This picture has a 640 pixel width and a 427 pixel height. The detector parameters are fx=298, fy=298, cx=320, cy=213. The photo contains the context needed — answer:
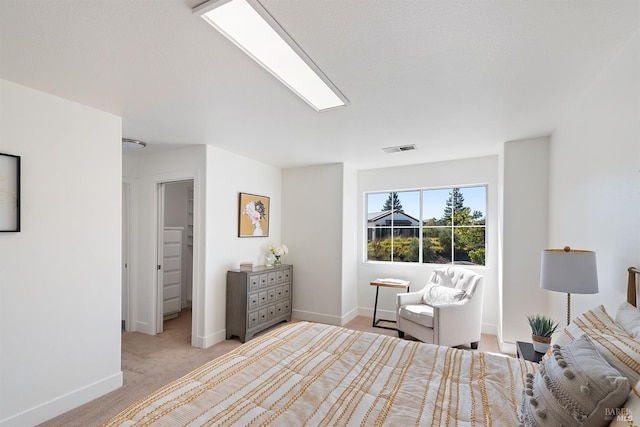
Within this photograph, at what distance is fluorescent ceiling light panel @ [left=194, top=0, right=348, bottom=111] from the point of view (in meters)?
1.40

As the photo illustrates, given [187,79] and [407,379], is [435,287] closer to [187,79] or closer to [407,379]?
[407,379]

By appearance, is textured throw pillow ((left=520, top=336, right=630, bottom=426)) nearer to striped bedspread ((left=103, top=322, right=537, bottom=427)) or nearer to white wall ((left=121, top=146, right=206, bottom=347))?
striped bedspread ((left=103, top=322, right=537, bottom=427))

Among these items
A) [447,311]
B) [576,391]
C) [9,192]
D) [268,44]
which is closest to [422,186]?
[447,311]

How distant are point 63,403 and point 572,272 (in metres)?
3.82

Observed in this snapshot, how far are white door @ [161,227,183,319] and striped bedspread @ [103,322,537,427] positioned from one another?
3.54 metres

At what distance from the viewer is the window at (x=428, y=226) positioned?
14.5 ft

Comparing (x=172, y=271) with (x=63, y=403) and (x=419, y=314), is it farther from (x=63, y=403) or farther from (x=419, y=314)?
(x=419, y=314)

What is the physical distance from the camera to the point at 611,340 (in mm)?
1174

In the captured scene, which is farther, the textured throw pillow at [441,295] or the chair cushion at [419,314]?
the textured throw pillow at [441,295]

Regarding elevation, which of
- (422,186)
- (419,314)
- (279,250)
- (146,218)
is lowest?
(419,314)

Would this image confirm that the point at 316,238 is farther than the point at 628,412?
Yes

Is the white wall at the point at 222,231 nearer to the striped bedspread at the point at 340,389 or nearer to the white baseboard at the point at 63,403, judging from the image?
the white baseboard at the point at 63,403

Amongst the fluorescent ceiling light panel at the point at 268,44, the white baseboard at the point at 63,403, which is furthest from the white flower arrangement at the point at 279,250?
the fluorescent ceiling light panel at the point at 268,44

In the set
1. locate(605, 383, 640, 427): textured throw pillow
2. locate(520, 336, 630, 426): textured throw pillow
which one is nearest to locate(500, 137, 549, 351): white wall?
locate(520, 336, 630, 426): textured throw pillow
